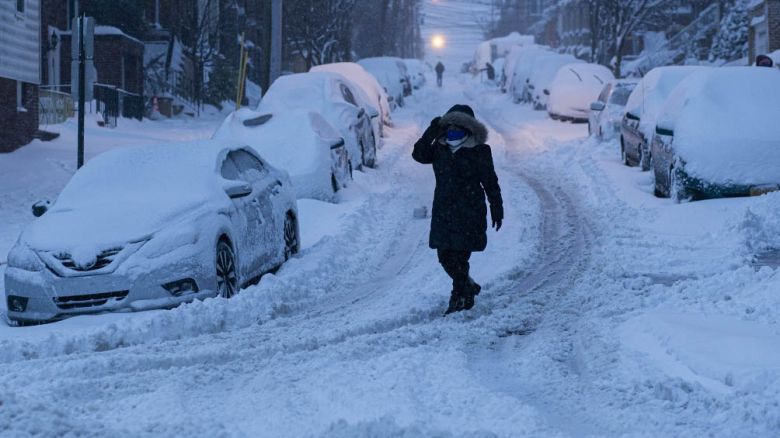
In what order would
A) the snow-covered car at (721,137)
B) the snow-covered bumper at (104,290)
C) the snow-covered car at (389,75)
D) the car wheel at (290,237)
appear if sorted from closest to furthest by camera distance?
the snow-covered bumper at (104,290), the car wheel at (290,237), the snow-covered car at (721,137), the snow-covered car at (389,75)

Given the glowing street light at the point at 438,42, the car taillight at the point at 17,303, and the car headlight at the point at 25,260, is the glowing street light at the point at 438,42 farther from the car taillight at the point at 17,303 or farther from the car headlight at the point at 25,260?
the car taillight at the point at 17,303

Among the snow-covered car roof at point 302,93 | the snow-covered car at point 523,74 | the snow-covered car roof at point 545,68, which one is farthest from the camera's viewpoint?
the snow-covered car at point 523,74

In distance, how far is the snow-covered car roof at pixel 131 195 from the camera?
872 cm

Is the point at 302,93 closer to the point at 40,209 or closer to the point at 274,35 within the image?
the point at 274,35

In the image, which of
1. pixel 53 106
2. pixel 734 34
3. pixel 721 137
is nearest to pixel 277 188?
pixel 721 137

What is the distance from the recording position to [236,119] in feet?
55.8

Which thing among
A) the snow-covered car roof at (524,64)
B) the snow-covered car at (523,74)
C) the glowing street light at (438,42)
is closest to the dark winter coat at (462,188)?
the snow-covered car at (523,74)

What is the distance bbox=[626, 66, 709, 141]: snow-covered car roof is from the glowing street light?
136446 millimetres

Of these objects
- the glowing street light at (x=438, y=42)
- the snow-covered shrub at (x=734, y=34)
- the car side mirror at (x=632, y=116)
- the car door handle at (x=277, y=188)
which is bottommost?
the car door handle at (x=277, y=188)

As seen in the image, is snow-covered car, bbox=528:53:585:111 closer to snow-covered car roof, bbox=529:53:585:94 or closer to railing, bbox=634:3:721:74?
snow-covered car roof, bbox=529:53:585:94

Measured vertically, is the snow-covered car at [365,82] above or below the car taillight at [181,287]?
above

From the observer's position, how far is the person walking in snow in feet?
27.9

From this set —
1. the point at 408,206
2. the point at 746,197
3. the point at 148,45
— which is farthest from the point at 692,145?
the point at 148,45

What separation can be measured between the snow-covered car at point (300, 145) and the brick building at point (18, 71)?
9086 millimetres
